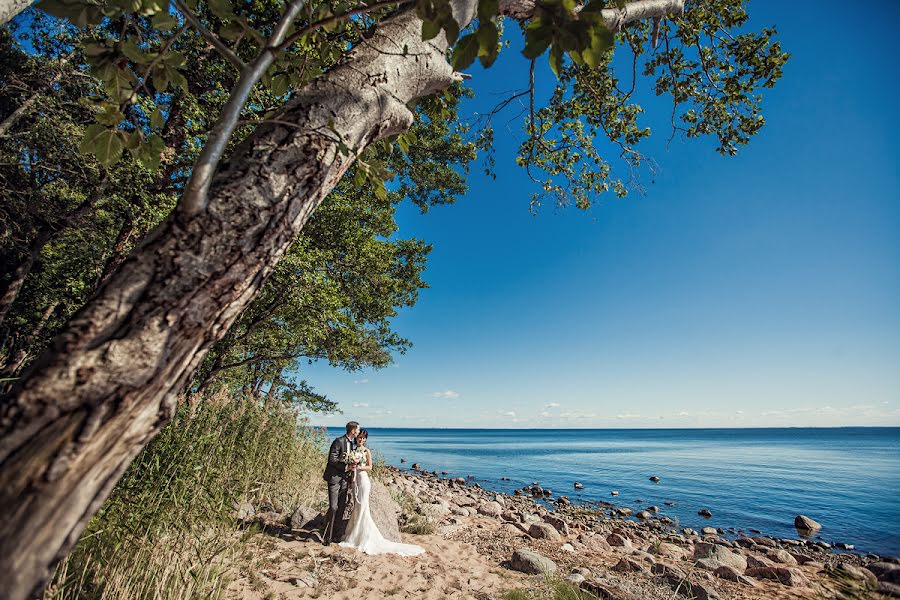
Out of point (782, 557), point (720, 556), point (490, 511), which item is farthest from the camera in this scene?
point (490, 511)

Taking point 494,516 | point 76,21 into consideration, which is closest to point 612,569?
point 494,516

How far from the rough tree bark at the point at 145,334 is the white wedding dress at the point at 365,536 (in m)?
6.17

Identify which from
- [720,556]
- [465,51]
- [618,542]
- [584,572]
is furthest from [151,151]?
[618,542]

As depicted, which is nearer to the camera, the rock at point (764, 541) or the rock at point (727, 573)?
the rock at point (727, 573)

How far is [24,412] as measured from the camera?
778mm

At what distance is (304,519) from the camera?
21.8 feet

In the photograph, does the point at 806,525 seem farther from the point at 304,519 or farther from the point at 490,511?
the point at 304,519

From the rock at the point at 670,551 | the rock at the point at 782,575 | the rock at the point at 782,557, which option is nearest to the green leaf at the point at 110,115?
the rock at the point at 782,575

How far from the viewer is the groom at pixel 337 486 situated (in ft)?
20.7

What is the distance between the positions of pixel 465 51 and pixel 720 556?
1140 cm

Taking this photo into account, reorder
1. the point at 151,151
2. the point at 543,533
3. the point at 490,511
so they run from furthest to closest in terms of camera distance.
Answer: the point at 490,511 → the point at 543,533 → the point at 151,151

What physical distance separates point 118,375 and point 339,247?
33.3ft

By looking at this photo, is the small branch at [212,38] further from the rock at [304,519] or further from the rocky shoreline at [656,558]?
the rock at [304,519]

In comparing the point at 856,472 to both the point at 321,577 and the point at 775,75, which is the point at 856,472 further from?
the point at 321,577
